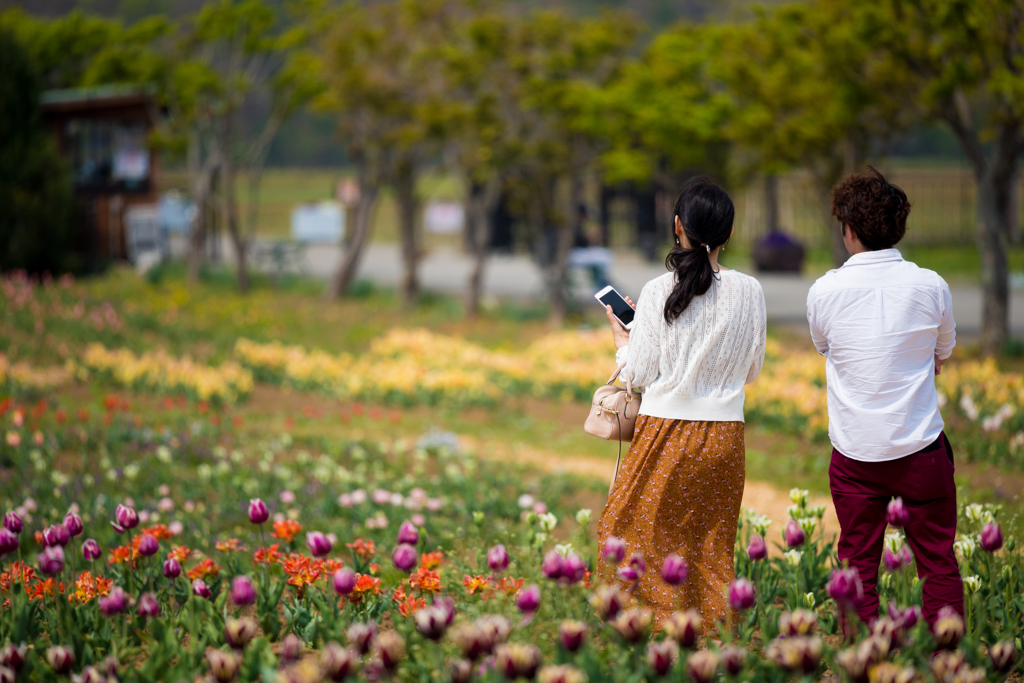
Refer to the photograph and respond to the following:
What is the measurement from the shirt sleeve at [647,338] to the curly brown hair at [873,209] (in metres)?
0.67

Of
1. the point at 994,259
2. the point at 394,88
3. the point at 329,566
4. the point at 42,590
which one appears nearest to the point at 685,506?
the point at 329,566

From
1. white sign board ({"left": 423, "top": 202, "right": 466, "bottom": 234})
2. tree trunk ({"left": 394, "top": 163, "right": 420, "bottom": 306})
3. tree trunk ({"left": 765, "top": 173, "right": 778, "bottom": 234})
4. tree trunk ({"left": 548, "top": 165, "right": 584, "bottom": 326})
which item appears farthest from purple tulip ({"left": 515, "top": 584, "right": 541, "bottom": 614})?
Result: white sign board ({"left": 423, "top": 202, "right": 466, "bottom": 234})

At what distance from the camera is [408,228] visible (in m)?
14.5

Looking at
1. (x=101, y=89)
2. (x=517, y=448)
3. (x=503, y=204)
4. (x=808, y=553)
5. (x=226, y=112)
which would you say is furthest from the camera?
(x=503, y=204)

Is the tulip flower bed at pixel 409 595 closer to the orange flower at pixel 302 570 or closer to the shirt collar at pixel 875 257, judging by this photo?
the orange flower at pixel 302 570

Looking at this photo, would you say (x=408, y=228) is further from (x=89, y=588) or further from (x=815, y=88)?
(x=89, y=588)

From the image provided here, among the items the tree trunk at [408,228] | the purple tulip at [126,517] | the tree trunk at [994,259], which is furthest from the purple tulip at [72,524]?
the tree trunk at [408,228]

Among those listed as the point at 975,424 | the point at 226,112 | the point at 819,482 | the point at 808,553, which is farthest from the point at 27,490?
the point at 226,112

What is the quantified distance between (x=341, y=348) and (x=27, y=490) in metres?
6.18

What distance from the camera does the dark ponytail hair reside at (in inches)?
111

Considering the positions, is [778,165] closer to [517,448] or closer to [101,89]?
[517,448]

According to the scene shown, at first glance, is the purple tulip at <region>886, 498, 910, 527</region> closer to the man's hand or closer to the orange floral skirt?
the orange floral skirt

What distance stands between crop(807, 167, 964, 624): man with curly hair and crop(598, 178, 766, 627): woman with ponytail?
29 cm

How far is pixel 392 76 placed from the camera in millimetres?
14328
